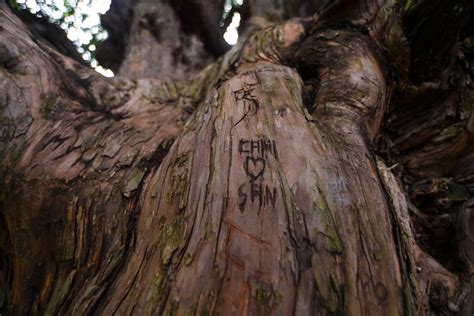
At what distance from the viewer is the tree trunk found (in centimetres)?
91

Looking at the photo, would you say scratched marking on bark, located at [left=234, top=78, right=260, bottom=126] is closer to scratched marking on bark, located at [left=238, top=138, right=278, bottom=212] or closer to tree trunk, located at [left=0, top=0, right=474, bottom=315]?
tree trunk, located at [left=0, top=0, right=474, bottom=315]

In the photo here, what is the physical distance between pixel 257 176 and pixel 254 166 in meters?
0.04

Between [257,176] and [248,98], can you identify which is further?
[248,98]

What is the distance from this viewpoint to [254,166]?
1.07 metres

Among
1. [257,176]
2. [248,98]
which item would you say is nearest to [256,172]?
[257,176]

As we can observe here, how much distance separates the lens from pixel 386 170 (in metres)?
1.45

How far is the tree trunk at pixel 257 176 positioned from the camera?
91 cm

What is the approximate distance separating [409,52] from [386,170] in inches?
23.5

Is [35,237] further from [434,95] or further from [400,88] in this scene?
[434,95]

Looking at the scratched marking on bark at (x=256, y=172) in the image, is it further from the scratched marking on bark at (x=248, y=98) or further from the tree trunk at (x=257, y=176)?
the scratched marking on bark at (x=248, y=98)

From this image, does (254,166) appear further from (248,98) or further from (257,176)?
(248,98)

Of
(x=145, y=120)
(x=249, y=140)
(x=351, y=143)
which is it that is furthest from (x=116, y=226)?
(x=351, y=143)

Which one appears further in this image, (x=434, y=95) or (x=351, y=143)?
(x=434, y=95)

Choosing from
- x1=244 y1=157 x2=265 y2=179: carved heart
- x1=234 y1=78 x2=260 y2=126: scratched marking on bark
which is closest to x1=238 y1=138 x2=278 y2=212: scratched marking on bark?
x1=244 y1=157 x2=265 y2=179: carved heart
